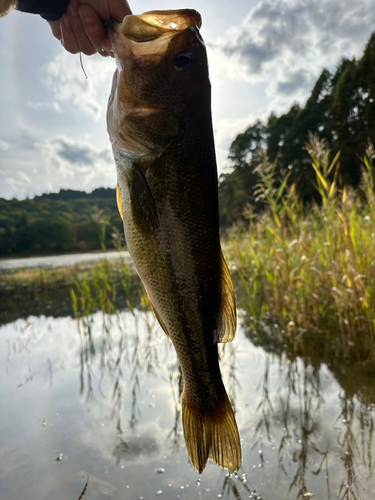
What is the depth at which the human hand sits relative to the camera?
148 centimetres

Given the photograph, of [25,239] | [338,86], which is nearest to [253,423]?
[338,86]

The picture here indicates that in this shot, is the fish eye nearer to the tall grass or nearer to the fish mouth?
the fish mouth

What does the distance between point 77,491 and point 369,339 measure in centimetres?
322

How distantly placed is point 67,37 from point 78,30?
11 centimetres

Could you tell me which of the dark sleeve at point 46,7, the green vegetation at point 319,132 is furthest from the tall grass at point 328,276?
the green vegetation at point 319,132

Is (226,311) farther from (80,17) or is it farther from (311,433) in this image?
(311,433)

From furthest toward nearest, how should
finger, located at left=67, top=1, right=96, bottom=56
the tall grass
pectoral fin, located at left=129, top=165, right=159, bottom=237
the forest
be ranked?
1. the forest
2. the tall grass
3. finger, located at left=67, top=1, right=96, bottom=56
4. pectoral fin, located at left=129, top=165, right=159, bottom=237

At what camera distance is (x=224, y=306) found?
4.68 feet

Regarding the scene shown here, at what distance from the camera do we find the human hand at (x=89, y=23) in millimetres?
1480

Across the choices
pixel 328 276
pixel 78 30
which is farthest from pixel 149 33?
pixel 328 276

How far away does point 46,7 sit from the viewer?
5.11ft

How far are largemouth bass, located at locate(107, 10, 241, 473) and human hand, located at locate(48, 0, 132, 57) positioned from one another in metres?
0.14

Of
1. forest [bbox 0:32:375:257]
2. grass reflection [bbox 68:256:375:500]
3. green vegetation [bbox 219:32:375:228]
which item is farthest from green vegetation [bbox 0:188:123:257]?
grass reflection [bbox 68:256:375:500]

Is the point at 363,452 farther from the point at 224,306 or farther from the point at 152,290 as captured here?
the point at 152,290
